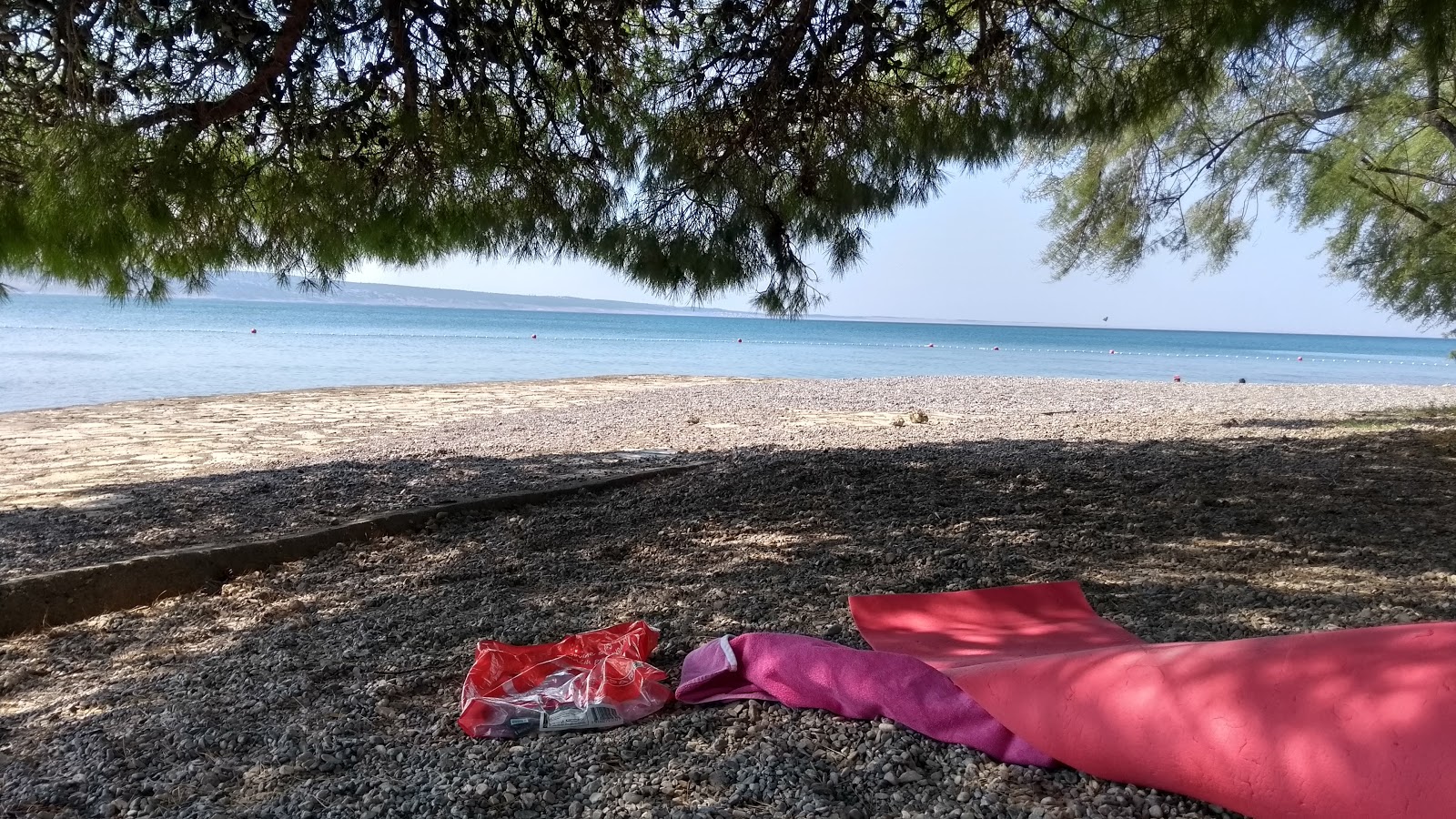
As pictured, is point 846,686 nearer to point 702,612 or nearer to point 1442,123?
point 702,612

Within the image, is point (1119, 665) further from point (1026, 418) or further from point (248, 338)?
point (248, 338)

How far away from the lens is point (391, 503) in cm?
415

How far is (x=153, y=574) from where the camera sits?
113 inches

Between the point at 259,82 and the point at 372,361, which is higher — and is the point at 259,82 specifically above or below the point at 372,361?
above

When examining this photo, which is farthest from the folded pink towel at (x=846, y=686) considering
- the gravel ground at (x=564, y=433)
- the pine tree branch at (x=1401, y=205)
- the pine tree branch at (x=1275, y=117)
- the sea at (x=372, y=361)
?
the sea at (x=372, y=361)

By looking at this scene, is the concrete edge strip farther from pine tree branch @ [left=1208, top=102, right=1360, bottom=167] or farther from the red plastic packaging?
pine tree branch @ [left=1208, top=102, right=1360, bottom=167]

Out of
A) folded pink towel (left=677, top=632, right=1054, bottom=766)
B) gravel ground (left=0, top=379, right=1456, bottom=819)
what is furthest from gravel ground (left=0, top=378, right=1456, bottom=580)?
folded pink towel (left=677, top=632, right=1054, bottom=766)

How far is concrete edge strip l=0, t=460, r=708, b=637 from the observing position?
2.65 m

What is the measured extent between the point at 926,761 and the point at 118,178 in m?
2.76

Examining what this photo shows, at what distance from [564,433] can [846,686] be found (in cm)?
534

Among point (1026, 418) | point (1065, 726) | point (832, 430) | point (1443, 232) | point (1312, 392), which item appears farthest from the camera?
point (1312, 392)

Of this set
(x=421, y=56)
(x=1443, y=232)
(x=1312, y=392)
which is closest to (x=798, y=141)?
(x=421, y=56)

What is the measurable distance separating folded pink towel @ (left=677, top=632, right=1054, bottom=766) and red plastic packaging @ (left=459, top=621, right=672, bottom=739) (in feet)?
0.37

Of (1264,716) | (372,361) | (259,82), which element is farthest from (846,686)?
(372,361)
